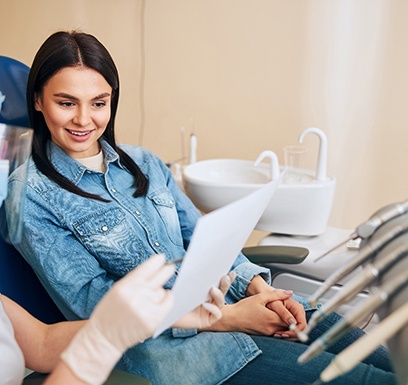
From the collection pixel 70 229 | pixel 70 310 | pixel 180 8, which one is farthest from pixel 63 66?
pixel 180 8

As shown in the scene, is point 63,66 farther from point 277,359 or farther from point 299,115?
point 299,115

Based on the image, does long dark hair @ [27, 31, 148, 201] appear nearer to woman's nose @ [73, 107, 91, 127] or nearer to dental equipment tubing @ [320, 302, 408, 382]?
woman's nose @ [73, 107, 91, 127]

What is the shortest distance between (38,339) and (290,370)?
46cm

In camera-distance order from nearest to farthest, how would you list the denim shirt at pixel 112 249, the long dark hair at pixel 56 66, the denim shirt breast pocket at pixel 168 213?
the denim shirt at pixel 112 249 < the long dark hair at pixel 56 66 < the denim shirt breast pocket at pixel 168 213

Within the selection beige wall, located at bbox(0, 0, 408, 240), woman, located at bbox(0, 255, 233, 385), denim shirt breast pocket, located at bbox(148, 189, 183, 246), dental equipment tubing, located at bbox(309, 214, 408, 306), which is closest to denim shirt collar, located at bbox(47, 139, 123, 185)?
denim shirt breast pocket, located at bbox(148, 189, 183, 246)

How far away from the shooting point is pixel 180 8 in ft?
6.68

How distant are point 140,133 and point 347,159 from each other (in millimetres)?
834

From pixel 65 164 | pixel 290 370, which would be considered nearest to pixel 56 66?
pixel 65 164

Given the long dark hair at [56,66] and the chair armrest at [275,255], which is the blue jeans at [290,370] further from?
the long dark hair at [56,66]

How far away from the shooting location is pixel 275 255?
4.47 feet

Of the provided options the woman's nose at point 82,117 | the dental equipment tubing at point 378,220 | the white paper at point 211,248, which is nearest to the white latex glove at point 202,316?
the white paper at point 211,248

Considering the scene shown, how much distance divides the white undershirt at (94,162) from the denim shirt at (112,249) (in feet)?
0.05

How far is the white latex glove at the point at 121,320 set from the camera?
2.02 ft

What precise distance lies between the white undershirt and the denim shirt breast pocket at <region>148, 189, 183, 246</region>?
0.13m
